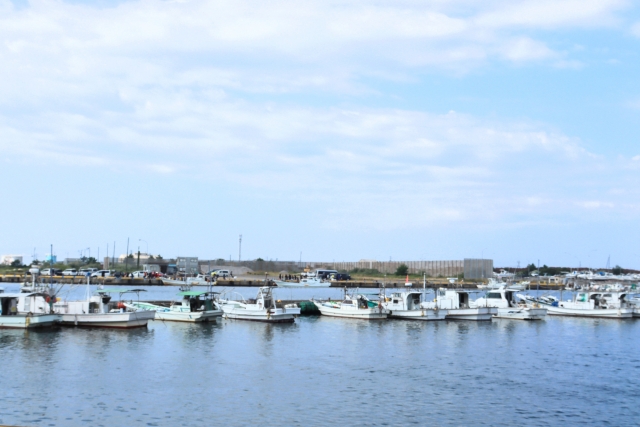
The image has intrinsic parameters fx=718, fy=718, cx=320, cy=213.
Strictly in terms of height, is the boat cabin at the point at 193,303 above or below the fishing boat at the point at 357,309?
above

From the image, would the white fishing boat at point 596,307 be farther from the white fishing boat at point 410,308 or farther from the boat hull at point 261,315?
the boat hull at point 261,315

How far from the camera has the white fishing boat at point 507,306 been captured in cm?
7331

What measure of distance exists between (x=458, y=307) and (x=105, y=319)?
3413cm

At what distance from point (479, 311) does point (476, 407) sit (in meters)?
38.9

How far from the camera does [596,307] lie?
7869 cm

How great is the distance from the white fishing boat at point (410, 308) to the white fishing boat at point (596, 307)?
1841 cm

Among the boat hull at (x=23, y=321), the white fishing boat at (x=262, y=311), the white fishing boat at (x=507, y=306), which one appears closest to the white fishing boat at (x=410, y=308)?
the white fishing boat at (x=507, y=306)

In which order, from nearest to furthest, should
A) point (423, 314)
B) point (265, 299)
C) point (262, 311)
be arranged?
point (262, 311) < point (265, 299) < point (423, 314)

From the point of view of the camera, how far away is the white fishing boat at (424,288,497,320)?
70250 millimetres

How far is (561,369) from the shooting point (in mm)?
43406

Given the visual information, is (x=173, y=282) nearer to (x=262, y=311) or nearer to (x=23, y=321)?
(x=262, y=311)

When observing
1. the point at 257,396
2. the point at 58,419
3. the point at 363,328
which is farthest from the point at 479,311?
the point at 58,419

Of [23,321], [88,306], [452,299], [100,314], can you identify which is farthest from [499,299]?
[23,321]

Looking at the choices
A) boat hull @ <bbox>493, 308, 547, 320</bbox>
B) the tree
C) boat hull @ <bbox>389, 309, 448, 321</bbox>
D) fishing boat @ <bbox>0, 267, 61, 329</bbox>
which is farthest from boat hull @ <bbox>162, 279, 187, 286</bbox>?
fishing boat @ <bbox>0, 267, 61, 329</bbox>
